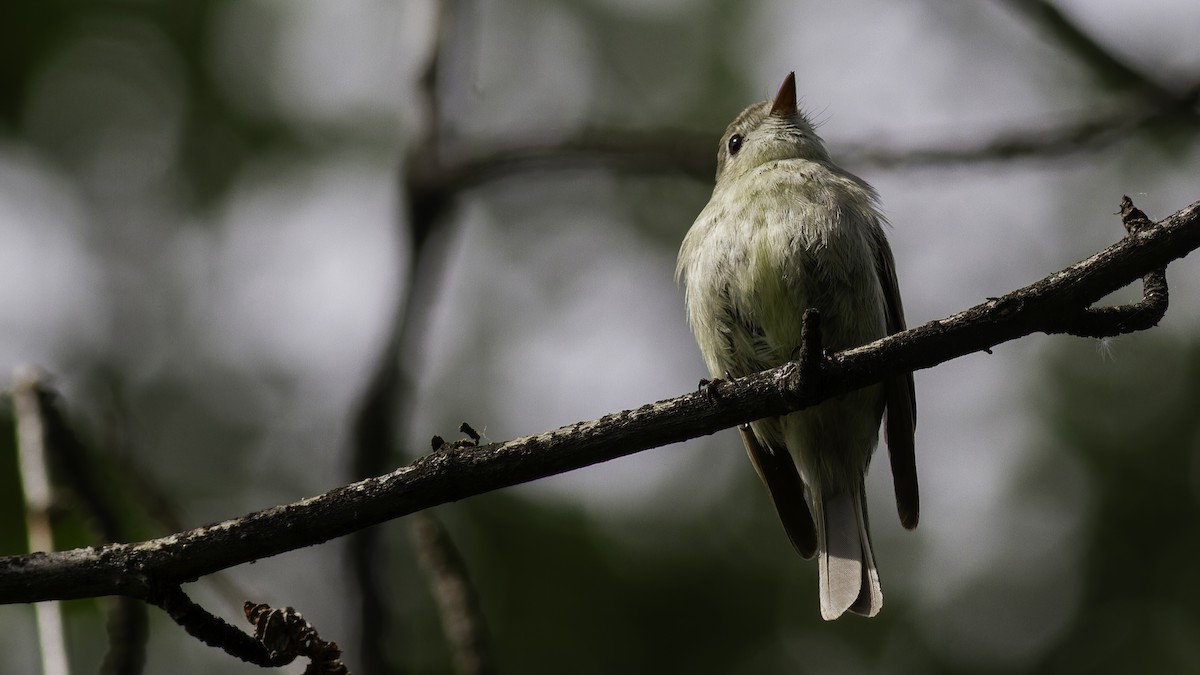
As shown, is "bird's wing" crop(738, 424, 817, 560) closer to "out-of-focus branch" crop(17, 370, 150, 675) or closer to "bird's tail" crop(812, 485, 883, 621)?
"bird's tail" crop(812, 485, 883, 621)

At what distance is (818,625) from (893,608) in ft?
2.04

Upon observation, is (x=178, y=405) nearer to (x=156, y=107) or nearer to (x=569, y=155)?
(x=156, y=107)

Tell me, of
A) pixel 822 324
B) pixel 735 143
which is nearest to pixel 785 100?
pixel 735 143

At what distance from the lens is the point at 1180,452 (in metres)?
7.53

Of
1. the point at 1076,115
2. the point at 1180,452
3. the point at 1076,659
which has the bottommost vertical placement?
the point at 1076,659

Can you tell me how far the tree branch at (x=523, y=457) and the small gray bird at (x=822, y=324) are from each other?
1338 millimetres

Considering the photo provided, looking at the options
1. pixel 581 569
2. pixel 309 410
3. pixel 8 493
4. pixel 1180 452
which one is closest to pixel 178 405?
pixel 309 410

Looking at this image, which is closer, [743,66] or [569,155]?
[569,155]

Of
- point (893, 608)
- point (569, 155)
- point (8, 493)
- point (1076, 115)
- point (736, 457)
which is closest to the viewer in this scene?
point (1076, 115)

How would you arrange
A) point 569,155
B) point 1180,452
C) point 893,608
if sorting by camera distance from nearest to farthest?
point 569,155
point 1180,452
point 893,608

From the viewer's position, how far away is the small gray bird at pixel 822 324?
4.54 m

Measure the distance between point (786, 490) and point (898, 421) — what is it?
70 centimetres

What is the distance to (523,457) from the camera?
2811mm

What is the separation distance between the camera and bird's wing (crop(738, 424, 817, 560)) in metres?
5.16
